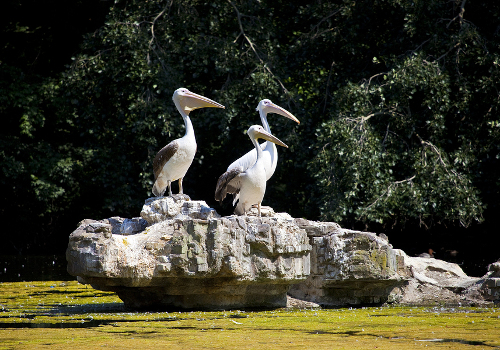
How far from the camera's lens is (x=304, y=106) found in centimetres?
1599

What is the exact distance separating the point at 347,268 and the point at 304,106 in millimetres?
7233

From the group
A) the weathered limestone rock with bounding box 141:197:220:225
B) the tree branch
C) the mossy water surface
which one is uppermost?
the tree branch

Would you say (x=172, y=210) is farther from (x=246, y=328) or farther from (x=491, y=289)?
(x=491, y=289)

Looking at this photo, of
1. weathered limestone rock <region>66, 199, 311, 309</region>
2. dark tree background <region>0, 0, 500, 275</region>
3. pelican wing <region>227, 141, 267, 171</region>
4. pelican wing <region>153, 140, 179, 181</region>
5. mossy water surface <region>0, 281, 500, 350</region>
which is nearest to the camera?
mossy water surface <region>0, 281, 500, 350</region>

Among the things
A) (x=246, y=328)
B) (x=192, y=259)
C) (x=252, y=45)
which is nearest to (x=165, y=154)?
(x=192, y=259)

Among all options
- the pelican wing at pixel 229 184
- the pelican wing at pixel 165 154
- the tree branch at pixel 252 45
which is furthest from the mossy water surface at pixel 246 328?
the tree branch at pixel 252 45

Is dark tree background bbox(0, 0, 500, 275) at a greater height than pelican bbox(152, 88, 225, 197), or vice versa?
dark tree background bbox(0, 0, 500, 275)

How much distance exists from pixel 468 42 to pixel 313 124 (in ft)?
12.6

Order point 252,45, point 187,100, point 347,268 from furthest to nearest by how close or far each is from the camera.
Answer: point 252,45, point 187,100, point 347,268

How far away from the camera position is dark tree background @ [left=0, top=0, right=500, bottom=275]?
13.7 meters

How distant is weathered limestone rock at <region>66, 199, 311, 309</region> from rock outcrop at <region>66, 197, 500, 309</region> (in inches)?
0.5

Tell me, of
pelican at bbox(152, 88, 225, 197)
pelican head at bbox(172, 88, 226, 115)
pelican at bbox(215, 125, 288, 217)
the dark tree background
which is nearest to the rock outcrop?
pelican at bbox(215, 125, 288, 217)

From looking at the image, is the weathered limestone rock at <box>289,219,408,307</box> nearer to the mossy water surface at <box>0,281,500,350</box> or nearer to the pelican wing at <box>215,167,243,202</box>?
the mossy water surface at <box>0,281,500,350</box>

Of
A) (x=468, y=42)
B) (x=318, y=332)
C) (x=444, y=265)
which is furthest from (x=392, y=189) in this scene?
(x=318, y=332)
